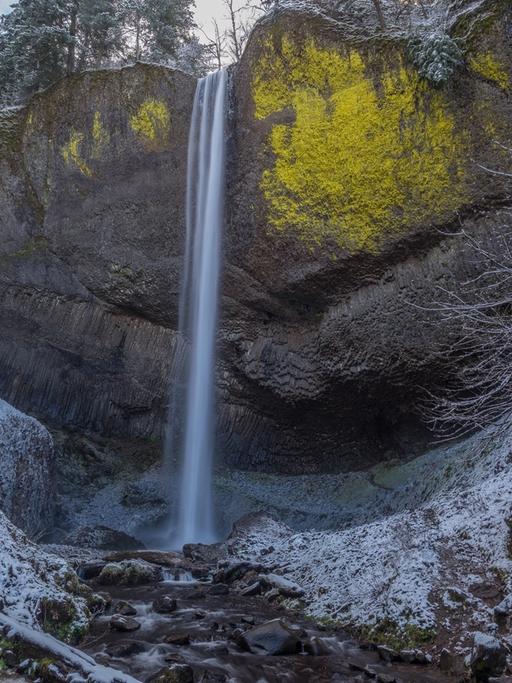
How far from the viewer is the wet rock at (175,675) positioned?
535cm

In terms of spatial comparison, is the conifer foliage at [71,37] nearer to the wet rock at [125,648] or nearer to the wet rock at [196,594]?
the wet rock at [196,594]

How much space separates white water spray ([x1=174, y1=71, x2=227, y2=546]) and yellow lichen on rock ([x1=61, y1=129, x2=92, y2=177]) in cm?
305

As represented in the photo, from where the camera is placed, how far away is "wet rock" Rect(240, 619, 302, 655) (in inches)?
250

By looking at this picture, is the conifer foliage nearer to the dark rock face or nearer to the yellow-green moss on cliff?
the dark rock face

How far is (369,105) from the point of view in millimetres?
14688

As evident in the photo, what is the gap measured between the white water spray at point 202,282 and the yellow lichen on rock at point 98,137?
2.49m

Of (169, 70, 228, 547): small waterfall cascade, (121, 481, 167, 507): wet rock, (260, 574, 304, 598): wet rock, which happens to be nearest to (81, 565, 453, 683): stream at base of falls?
(260, 574, 304, 598): wet rock

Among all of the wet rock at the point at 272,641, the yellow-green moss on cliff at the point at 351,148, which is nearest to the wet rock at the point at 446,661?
the wet rock at the point at 272,641

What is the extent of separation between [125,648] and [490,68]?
13.2m

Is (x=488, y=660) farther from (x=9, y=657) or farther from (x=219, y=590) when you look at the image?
(x=219, y=590)

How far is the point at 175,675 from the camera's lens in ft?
17.8

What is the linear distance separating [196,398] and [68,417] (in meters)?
3.74

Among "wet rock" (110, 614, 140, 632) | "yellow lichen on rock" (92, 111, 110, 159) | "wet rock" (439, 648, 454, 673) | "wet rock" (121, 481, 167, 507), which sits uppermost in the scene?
"yellow lichen on rock" (92, 111, 110, 159)

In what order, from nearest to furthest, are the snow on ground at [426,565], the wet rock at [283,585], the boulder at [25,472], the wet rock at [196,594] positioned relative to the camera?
1. the snow on ground at [426,565]
2. the wet rock at [283,585]
3. the wet rock at [196,594]
4. the boulder at [25,472]
